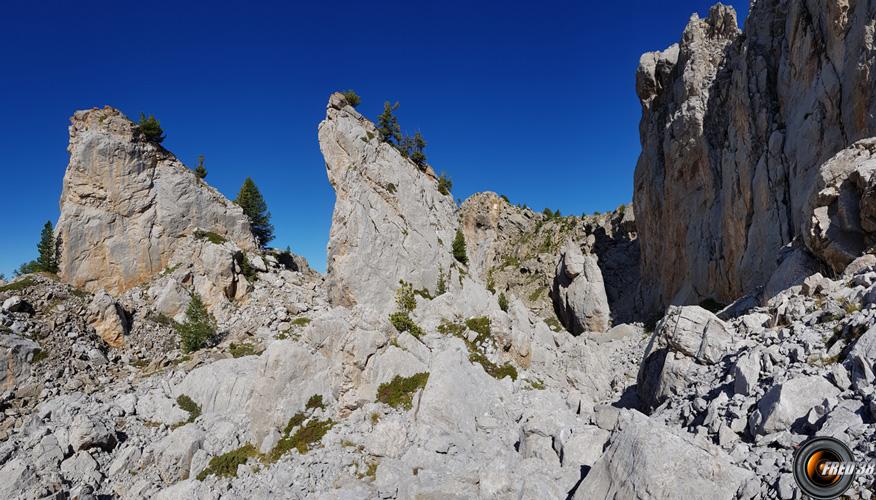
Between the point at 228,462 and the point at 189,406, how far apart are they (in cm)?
678

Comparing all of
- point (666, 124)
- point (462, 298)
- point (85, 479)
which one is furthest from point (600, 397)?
point (666, 124)

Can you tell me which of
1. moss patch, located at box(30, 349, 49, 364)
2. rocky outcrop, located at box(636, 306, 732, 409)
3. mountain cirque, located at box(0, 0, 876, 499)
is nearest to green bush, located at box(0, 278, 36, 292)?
mountain cirque, located at box(0, 0, 876, 499)

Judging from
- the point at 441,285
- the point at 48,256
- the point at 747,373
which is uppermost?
the point at 48,256

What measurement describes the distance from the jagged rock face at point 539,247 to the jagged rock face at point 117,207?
3839 centimetres

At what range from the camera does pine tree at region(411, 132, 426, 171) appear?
50250 mm

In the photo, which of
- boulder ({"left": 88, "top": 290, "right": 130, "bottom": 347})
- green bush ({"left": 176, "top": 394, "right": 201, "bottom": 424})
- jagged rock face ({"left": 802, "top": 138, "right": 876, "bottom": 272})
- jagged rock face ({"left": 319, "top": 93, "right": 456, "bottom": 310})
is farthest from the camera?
jagged rock face ({"left": 319, "top": 93, "right": 456, "bottom": 310})

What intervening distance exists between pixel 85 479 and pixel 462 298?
28.3m

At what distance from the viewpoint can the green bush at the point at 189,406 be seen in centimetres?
2356

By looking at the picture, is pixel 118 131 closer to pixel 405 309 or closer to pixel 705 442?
pixel 405 309

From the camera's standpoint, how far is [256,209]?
54.7m

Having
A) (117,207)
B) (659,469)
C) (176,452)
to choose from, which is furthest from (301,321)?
(659,469)

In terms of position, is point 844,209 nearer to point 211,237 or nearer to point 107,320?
point 107,320

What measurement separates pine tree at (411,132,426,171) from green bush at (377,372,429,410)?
3294 cm

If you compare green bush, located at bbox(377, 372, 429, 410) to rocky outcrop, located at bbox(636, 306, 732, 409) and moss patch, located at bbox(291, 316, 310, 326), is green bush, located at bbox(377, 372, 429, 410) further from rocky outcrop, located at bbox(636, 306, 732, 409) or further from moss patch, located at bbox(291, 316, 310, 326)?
moss patch, located at bbox(291, 316, 310, 326)
